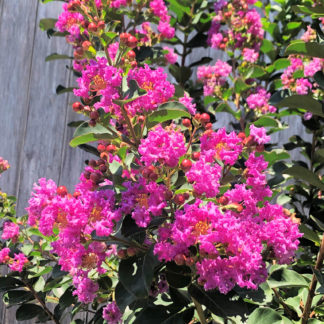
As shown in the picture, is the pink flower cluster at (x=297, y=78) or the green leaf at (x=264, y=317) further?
the pink flower cluster at (x=297, y=78)

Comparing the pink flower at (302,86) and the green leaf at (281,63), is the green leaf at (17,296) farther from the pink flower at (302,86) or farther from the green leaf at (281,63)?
the green leaf at (281,63)

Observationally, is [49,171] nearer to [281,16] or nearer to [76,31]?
[76,31]

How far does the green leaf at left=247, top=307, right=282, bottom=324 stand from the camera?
37.6 inches

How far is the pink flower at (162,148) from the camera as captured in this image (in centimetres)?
83

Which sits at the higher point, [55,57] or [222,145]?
[55,57]

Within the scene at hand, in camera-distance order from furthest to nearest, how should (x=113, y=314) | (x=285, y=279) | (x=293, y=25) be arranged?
(x=293, y=25)
(x=113, y=314)
(x=285, y=279)

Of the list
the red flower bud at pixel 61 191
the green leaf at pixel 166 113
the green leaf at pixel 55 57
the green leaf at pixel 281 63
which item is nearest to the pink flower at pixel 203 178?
the green leaf at pixel 166 113

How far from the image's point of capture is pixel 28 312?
4.95 ft

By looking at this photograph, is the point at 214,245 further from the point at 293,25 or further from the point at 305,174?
the point at 293,25

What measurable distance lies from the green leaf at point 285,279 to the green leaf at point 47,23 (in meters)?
1.36

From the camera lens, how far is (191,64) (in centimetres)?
199

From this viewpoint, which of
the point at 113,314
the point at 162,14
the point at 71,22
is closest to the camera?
the point at 113,314

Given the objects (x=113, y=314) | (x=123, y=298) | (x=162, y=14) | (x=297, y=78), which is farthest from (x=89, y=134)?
(x=297, y=78)

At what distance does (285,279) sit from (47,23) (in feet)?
4.61
